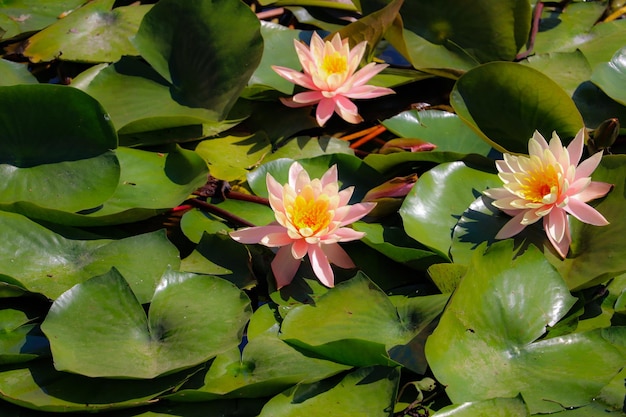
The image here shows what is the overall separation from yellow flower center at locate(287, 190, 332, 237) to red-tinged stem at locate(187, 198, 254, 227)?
0.25 meters

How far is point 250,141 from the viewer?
7.84ft

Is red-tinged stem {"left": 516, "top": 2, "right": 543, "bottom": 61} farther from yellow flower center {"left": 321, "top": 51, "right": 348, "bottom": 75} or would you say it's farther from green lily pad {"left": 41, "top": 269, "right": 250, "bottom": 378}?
green lily pad {"left": 41, "top": 269, "right": 250, "bottom": 378}

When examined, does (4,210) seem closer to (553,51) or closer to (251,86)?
(251,86)

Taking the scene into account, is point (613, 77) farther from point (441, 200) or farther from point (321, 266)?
point (321, 266)

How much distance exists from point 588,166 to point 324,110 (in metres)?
0.87

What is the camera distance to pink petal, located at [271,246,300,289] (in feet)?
6.18

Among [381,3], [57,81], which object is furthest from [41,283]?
[381,3]

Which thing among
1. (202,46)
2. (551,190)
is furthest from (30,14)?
(551,190)

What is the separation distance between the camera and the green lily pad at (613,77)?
2.30 meters

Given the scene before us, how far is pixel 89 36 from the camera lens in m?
2.67

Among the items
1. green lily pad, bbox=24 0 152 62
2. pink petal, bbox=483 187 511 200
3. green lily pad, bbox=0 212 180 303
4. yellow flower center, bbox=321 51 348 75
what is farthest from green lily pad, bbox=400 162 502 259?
green lily pad, bbox=24 0 152 62

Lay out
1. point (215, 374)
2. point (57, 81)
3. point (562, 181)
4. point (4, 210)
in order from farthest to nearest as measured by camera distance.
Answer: point (57, 81)
point (4, 210)
point (562, 181)
point (215, 374)

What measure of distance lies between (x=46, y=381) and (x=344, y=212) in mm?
838

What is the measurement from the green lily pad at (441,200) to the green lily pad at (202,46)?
0.72 meters
